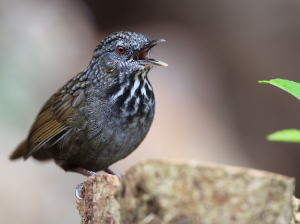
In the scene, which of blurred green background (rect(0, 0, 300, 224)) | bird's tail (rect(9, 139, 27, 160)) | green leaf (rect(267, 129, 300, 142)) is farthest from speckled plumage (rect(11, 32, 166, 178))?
blurred green background (rect(0, 0, 300, 224))

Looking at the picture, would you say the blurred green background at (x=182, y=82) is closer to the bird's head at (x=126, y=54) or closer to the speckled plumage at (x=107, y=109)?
the speckled plumage at (x=107, y=109)

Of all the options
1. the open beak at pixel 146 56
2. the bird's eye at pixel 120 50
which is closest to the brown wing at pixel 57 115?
the bird's eye at pixel 120 50

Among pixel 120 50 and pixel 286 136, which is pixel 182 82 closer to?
pixel 120 50

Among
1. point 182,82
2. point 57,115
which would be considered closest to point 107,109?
point 57,115

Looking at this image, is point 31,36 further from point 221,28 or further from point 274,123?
point 274,123


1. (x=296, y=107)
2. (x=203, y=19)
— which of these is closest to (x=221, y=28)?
(x=203, y=19)

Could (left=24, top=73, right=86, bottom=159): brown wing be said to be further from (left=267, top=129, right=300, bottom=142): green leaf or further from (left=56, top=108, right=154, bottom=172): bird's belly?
(left=267, top=129, right=300, bottom=142): green leaf

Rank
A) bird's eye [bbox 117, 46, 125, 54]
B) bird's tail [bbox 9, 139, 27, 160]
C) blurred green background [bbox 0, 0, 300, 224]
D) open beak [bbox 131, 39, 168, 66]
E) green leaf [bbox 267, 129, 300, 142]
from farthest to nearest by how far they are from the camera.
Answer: blurred green background [bbox 0, 0, 300, 224] → bird's tail [bbox 9, 139, 27, 160] → bird's eye [bbox 117, 46, 125, 54] → open beak [bbox 131, 39, 168, 66] → green leaf [bbox 267, 129, 300, 142]

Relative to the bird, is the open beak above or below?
above

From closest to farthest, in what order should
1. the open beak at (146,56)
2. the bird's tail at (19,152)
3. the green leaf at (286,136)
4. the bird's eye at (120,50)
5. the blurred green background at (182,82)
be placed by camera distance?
the green leaf at (286,136), the open beak at (146,56), the bird's eye at (120,50), the bird's tail at (19,152), the blurred green background at (182,82)
